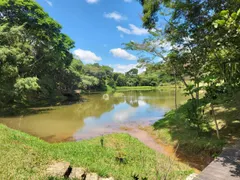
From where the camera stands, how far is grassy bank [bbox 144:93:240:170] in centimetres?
648

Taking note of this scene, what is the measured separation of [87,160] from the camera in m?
5.13

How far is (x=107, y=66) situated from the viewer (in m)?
68.7

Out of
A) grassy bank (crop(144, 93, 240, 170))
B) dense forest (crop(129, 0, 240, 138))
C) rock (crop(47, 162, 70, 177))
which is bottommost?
grassy bank (crop(144, 93, 240, 170))

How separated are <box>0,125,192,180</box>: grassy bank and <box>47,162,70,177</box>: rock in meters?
0.13

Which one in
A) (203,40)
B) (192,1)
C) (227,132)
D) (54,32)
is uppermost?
(54,32)

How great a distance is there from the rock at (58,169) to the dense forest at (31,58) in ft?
26.0

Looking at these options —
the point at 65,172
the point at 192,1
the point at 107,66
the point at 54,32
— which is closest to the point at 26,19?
the point at 54,32

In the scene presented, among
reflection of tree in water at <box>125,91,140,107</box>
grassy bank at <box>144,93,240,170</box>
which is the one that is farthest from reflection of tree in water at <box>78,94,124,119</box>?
grassy bank at <box>144,93,240,170</box>

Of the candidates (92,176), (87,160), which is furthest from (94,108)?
(92,176)

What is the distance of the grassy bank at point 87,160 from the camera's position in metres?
3.62

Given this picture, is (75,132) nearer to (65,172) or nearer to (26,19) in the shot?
(65,172)

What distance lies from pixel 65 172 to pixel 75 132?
6785mm

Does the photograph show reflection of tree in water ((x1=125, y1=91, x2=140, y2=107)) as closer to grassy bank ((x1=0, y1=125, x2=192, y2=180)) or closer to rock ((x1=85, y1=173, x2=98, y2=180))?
grassy bank ((x1=0, y1=125, x2=192, y2=180))

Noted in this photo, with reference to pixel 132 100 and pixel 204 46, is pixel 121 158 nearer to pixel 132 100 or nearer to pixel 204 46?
pixel 204 46
